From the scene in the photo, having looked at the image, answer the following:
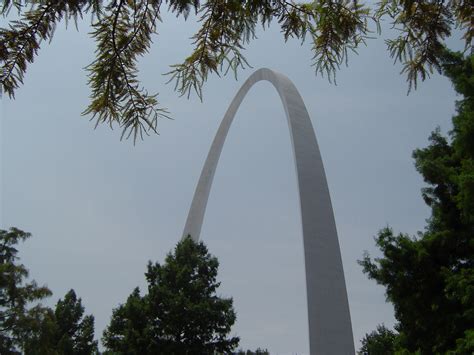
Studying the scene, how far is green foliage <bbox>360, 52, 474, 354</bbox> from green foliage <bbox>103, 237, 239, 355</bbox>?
34.5 feet

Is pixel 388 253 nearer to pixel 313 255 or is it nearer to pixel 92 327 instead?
pixel 313 255

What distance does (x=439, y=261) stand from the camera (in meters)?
16.0

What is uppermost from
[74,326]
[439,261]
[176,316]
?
[74,326]

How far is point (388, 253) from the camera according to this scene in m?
15.6

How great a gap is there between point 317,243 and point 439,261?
156 inches

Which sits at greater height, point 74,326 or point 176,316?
point 74,326

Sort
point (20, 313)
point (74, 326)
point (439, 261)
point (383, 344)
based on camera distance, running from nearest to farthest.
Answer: point (439, 261), point (20, 313), point (383, 344), point (74, 326)

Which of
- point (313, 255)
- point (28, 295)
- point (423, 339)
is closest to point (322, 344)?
point (313, 255)

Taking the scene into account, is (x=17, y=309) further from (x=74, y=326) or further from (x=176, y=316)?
(x=74, y=326)

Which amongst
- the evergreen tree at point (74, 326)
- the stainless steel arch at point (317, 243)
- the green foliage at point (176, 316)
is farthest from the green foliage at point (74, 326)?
the stainless steel arch at point (317, 243)

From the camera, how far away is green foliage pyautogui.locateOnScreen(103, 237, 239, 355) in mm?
23766

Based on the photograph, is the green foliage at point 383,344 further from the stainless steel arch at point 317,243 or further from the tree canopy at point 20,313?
the tree canopy at point 20,313

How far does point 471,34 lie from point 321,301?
40.5 feet

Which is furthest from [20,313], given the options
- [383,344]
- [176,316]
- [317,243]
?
[383,344]
